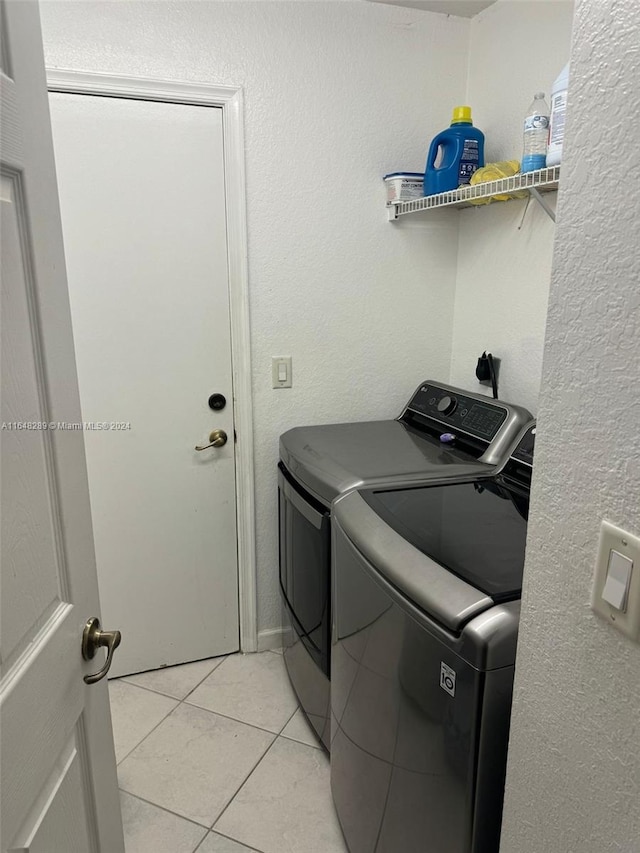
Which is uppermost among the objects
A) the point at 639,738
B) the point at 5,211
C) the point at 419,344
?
the point at 5,211

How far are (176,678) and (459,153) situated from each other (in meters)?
2.16

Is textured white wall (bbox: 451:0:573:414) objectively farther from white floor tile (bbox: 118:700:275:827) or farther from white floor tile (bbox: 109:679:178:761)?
white floor tile (bbox: 109:679:178:761)

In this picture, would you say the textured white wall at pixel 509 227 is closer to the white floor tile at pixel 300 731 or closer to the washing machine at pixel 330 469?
the washing machine at pixel 330 469

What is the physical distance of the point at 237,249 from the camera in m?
2.06

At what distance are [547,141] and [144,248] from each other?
4.15ft

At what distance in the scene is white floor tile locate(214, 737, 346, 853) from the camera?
64.9 inches

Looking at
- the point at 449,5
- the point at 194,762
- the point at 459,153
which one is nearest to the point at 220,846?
the point at 194,762

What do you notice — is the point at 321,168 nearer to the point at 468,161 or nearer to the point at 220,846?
the point at 468,161

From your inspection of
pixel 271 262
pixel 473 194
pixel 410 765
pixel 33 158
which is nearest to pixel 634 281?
pixel 33 158

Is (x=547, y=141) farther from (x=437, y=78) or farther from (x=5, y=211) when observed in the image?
(x=5, y=211)

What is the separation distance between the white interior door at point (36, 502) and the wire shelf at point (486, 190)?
3.42 feet

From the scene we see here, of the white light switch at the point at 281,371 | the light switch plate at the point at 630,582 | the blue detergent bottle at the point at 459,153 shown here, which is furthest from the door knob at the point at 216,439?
the light switch plate at the point at 630,582

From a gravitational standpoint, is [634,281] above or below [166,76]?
below

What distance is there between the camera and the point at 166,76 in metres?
1.88
